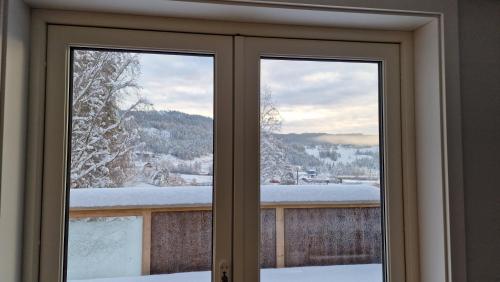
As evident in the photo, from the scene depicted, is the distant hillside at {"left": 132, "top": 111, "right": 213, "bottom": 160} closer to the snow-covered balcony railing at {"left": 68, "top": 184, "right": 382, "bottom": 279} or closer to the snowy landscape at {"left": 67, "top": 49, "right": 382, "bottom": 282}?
the snowy landscape at {"left": 67, "top": 49, "right": 382, "bottom": 282}

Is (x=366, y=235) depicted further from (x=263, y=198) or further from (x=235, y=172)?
(x=235, y=172)

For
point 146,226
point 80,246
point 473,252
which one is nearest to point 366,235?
point 473,252

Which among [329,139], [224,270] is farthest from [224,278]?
[329,139]

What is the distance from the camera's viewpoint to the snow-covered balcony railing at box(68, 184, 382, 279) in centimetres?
114

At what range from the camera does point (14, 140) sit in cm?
101

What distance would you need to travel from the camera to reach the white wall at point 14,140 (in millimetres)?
966

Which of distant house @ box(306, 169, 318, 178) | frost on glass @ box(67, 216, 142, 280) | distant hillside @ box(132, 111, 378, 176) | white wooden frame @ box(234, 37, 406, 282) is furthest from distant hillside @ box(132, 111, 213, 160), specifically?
distant house @ box(306, 169, 318, 178)

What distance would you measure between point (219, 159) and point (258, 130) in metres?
0.17

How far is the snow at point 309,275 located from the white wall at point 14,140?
34cm

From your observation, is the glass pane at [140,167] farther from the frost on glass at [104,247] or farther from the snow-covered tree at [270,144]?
the snow-covered tree at [270,144]

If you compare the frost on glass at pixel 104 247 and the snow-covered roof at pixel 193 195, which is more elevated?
the snow-covered roof at pixel 193 195

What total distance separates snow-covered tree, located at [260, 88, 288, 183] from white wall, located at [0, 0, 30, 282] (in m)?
0.74

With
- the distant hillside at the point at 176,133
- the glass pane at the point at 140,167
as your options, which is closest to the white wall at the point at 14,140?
the glass pane at the point at 140,167

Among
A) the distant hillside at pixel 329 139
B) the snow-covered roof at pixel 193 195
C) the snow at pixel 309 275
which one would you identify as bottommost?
the snow at pixel 309 275
